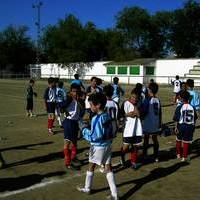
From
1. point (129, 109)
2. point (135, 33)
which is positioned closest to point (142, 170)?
point (129, 109)

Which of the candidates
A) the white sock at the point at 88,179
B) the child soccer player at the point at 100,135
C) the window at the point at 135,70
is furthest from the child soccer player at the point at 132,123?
the window at the point at 135,70

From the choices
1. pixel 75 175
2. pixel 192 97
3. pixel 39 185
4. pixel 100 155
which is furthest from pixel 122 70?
pixel 100 155

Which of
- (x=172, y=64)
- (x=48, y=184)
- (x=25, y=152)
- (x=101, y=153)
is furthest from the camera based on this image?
(x=172, y=64)

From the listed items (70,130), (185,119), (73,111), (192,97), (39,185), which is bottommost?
(39,185)

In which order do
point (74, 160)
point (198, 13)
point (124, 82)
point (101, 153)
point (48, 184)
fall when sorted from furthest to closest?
point (198, 13), point (124, 82), point (74, 160), point (48, 184), point (101, 153)

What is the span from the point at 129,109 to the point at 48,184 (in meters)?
2.25

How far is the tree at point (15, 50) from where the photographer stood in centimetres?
8175

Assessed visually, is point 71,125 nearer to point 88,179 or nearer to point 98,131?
point 88,179

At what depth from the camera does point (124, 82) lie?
5300 cm

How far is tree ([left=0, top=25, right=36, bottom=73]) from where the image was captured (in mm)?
81750

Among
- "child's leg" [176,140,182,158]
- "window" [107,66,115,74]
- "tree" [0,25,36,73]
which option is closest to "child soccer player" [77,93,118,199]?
"child's leg" [176,140,182,158]

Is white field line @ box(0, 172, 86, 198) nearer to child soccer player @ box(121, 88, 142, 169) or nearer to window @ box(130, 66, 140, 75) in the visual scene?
child soccer player @ box(121, 88, 142, 169)

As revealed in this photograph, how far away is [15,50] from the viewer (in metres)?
83.0

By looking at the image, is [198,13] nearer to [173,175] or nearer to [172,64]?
[172,64]
